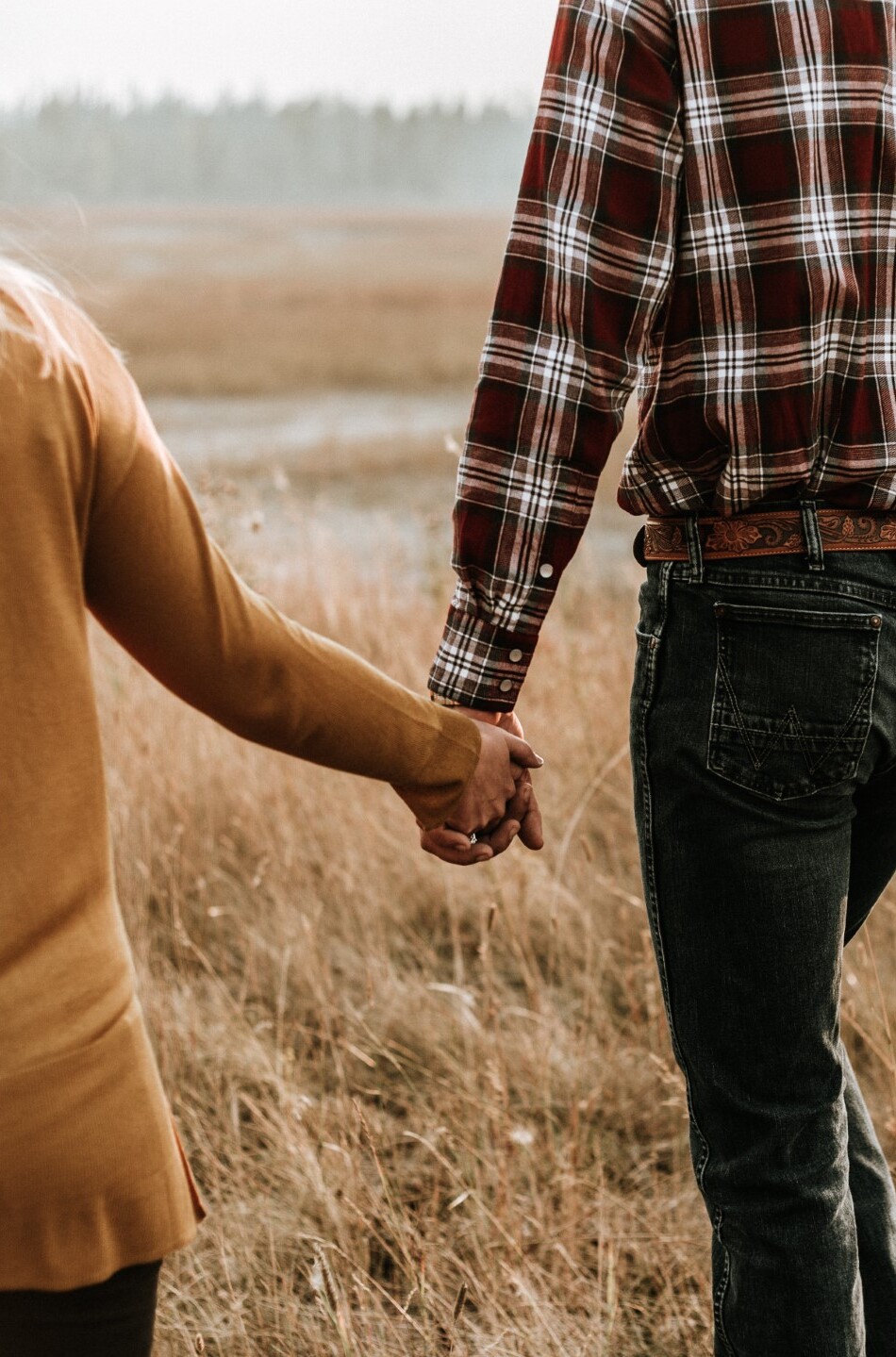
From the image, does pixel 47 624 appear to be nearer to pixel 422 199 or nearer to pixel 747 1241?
pixel 747 1241

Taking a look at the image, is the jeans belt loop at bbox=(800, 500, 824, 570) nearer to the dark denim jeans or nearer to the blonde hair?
the dark denim jeans

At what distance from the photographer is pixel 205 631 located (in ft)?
3.33

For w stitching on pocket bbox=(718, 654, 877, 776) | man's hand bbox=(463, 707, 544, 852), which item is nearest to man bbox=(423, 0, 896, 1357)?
w stitching on pocket bbox=(718, 654, 877, 776)

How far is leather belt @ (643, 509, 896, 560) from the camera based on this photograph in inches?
51.1

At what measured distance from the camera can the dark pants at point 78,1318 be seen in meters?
0.92

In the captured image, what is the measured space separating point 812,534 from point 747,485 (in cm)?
9

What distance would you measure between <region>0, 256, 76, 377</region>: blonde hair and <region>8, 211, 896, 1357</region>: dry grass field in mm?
61

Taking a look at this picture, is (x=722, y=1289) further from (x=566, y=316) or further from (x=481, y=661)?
(x=566, y=316)

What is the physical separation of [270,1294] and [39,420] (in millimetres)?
1530

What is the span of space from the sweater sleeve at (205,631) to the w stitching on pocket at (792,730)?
0.31 metres

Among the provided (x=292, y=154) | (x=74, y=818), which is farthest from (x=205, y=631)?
(x=292, y=154)

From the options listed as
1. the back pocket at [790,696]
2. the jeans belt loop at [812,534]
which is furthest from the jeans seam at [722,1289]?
the jeans belt loop at [812,534]

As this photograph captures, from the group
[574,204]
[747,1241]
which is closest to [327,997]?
[747,1241]

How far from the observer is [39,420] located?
0.84m
